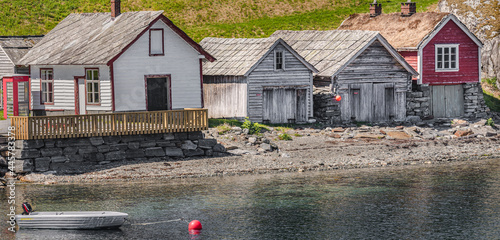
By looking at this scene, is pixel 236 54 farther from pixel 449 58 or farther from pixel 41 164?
pixel 41 164

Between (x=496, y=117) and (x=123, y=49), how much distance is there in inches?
1002

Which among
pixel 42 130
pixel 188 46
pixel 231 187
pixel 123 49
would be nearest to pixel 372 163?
pixel 231 187

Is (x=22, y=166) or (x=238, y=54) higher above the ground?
(x=238, y=54)

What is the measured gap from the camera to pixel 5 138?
32500mm

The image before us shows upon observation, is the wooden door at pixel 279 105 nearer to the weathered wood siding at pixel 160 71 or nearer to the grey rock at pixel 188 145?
the weathered wood siding at pixel 160 71

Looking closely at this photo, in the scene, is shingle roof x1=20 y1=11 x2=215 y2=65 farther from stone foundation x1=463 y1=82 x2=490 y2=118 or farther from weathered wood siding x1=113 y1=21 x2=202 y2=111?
stone foundation x1=463 y1=82 x2=490 y2=118

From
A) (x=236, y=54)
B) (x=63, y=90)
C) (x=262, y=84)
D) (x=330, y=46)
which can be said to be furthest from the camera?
(x=330, y=46)

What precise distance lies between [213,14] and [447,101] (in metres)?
30.7

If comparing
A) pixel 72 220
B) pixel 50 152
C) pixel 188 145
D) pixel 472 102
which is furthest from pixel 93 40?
pixel 472 102

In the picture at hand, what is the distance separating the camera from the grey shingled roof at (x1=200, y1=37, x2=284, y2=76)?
41.8 m

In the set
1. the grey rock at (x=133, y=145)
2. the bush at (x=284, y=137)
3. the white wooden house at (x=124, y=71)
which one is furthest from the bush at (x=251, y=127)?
the grey rock at (x=133, y=145)

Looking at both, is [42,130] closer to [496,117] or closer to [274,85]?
[274,85]

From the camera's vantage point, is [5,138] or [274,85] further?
[274,85]

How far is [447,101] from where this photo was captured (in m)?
47.4
